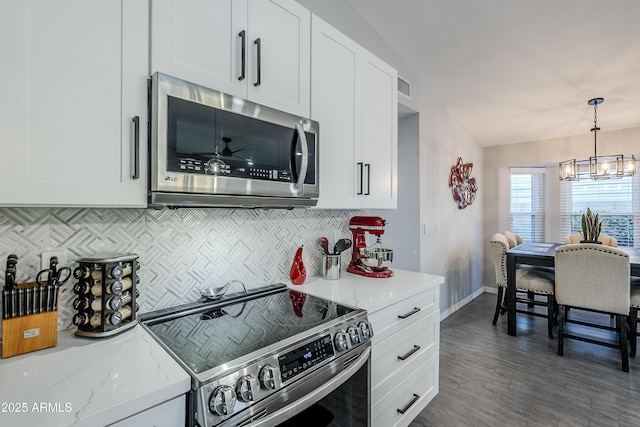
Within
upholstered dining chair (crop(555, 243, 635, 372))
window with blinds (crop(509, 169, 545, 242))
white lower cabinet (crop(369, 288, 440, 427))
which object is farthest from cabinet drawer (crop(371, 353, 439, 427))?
window with blinds (crop(509, 169, 545, 242))

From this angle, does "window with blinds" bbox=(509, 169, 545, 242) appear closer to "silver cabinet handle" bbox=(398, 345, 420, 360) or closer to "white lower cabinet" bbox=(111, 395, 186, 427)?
"silver cabinet handle" bbox=(398, 345, 420, 360)

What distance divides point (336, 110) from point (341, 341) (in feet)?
3.92

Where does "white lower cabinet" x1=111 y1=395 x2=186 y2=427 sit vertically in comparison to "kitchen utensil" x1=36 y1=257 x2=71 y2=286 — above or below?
below

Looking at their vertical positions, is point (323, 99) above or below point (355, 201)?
above

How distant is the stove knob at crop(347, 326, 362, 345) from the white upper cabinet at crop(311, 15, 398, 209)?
25.7 inches

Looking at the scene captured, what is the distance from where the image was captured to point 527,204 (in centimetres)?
495

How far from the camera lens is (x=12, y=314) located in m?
0.93

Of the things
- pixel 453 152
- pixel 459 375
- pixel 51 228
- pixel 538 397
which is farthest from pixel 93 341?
pixel 453 152

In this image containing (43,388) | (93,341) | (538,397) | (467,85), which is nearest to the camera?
(43,388)

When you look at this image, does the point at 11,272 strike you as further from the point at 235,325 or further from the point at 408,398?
the point at 408,398

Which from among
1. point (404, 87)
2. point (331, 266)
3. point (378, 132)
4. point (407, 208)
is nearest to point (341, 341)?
point (331, 266)

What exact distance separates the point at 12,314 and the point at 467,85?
3804mm

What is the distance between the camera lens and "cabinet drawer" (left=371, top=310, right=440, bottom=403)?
1467 millimetres

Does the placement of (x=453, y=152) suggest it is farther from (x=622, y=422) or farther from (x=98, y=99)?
(x=98, y=99)
